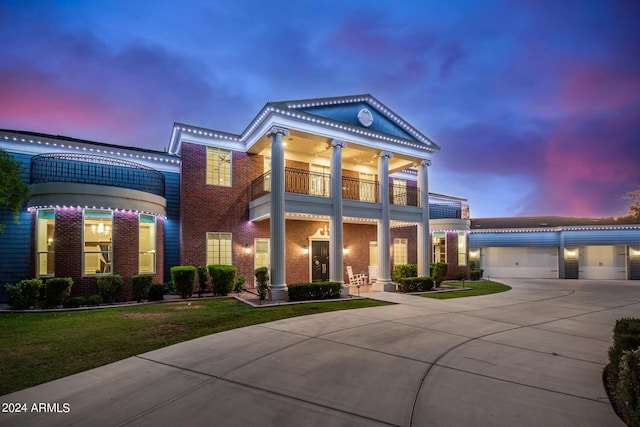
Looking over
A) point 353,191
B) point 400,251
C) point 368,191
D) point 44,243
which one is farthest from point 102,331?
point 400,251

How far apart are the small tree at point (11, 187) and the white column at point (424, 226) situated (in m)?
17.0

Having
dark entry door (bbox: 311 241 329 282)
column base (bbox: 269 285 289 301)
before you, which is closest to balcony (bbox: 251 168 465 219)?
dark entry door (bbox: 311 241 329 282)

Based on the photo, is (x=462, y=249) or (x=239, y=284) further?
(x=462, y=249)

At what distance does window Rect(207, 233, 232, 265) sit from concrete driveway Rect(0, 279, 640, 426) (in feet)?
27.3

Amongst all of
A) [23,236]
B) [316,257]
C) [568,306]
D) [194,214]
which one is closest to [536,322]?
[568,306]

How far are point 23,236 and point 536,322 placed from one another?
17507 millimetres

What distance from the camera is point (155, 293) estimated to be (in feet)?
41.5

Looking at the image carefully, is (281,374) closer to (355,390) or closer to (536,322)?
(355,390)

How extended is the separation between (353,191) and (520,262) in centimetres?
1803

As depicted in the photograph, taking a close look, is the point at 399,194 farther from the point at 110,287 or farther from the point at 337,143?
the point at 110,287

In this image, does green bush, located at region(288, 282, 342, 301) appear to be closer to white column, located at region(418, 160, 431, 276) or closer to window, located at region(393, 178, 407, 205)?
white column, located at region(418, 160, 431, 276)

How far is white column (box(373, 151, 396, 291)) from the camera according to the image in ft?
53.0

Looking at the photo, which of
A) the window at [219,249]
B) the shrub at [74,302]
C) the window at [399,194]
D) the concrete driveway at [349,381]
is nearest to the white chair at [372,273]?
the window at [399,194]

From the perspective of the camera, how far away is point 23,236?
41.1 ft
